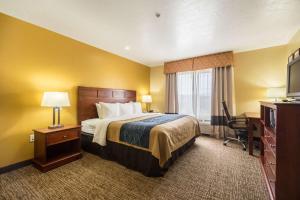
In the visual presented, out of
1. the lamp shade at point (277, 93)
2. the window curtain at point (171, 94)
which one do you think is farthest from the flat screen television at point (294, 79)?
the window curtain at point (171, 94)

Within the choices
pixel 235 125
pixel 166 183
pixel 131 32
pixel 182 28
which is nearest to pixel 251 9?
pixel 182 28

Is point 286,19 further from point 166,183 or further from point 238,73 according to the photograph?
point 166,183

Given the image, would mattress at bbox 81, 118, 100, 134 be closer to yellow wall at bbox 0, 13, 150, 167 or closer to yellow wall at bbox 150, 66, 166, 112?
yellow wall at bbox 0, 13, 150, 167

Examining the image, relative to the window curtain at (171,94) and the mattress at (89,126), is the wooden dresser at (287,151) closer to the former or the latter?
the mattress at (89,126)

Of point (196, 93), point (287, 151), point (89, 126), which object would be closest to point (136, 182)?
point (89, 126)

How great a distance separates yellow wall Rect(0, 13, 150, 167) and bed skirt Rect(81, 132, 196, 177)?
876 mm

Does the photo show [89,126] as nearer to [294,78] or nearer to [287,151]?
[287,151]

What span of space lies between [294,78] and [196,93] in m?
2.87

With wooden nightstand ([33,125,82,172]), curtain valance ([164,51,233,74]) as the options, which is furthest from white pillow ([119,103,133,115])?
curtain valance ([164,51,233,74])

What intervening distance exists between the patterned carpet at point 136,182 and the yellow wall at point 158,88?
3.10 m

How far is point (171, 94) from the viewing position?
5129 millimetres

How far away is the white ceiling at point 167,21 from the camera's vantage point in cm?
205

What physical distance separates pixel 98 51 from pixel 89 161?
2.74m

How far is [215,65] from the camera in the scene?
420cm
